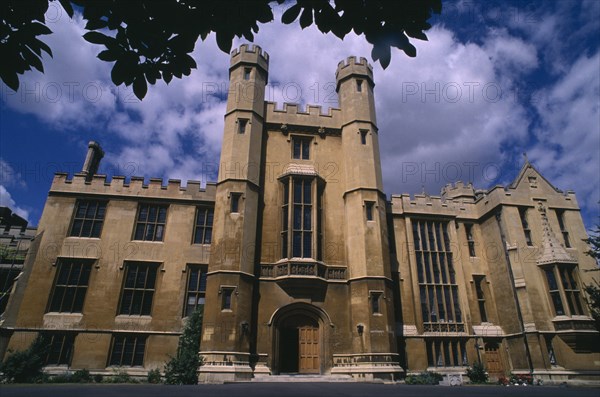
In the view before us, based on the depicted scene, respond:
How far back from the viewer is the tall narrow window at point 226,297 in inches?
555

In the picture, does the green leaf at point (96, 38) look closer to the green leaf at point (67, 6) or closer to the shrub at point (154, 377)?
the green leaf at point (67, 6)

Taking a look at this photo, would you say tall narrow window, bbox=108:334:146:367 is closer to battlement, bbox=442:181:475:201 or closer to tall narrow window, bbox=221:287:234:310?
tall narrow window, bbox=221:287:234:310

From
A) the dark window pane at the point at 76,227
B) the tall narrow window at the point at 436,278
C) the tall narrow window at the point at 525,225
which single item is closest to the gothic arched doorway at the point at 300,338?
the tall narrow window at the point at 436,278

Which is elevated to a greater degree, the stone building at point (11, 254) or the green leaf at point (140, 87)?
the stone building at point (11, 254)

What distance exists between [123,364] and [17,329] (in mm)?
Result: 4428

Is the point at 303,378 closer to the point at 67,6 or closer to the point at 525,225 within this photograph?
the point at 67,6

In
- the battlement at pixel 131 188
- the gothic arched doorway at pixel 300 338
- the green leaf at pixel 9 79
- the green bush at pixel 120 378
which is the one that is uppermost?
the battlement at pixel 131 188

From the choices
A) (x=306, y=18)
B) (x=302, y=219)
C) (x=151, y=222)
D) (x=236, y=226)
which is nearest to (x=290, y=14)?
(x=306, y=18)

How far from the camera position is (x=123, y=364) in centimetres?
1498

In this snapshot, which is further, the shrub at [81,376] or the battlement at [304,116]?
the battlement at [304,116]

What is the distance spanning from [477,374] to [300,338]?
7961 millimetres

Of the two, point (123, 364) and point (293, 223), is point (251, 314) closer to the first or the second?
point (293, 223)

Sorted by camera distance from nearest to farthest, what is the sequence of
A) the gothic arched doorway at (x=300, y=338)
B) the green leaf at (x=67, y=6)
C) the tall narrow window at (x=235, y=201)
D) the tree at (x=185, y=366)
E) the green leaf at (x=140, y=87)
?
the green leaf at (x=67, y=6) → the green leaf at (x=140, y=87) → the tree at (x=185, y=366) → the gothic arched doorway at (x=300, y=338) → the tall narrow window at (x=235, y=201)

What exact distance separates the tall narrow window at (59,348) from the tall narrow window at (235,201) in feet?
27.3
